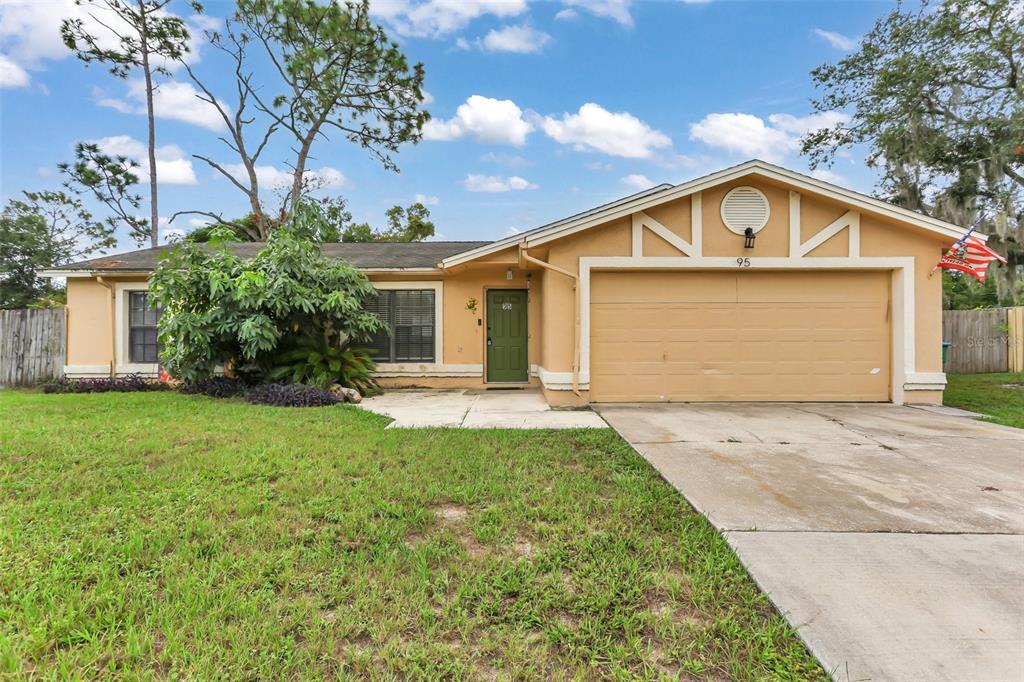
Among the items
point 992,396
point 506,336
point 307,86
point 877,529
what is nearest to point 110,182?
point 307,86

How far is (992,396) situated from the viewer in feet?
25.5

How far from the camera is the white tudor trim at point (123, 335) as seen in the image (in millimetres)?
9117

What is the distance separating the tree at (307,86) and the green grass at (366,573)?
15.0 meters

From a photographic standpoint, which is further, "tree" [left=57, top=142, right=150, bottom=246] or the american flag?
"tree" [left=57, top=142, right=150, bottom=246]

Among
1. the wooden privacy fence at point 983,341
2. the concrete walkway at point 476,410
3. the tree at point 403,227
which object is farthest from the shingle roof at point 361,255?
the wooden privacy fence at point 983,341

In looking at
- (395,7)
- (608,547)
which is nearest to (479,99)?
(395,7)

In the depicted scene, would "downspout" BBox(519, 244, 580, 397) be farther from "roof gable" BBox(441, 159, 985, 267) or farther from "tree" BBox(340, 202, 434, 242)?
"tree" BBox(340, 202, 434, 242)

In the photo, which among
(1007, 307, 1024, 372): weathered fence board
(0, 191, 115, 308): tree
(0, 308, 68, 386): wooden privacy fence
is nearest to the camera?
(0, 308, 68, 386): wooden privacy fence

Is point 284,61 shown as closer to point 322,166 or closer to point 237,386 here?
point 322,166

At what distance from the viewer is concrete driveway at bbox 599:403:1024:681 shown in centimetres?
181

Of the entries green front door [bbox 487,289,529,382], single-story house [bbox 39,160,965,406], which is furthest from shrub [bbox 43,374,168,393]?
single-story house [bbox 39,160,965,406]

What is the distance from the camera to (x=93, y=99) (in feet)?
47.9

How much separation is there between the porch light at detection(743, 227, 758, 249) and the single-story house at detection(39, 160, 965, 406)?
0.7 inches

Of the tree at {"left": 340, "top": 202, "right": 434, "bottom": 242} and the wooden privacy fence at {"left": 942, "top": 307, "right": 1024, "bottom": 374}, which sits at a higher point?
the tree at {"left": 340, "top": 202, "right": 434, "bottom": 242}
